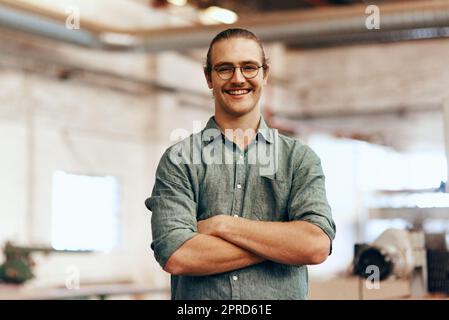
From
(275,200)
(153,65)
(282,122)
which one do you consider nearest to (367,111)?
(282,122)

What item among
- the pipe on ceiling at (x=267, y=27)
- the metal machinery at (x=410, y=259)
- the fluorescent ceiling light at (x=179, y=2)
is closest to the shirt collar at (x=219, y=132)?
the metal machinery at (x=410, y=259)

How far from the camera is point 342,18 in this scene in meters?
6.32

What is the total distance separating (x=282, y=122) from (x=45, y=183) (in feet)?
14.2

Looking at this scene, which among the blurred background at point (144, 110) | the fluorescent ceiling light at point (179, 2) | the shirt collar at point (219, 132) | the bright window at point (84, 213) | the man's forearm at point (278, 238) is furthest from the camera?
the fluorescent ceiling light at point (179, 2)

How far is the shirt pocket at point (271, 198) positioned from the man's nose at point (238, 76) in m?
0.18

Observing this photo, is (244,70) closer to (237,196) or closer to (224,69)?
(224,69)

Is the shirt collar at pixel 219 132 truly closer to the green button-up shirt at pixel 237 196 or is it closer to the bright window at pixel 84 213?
the green button-up shirt at pixel 237 196

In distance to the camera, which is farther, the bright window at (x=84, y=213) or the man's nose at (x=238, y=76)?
the bright window at (x=84, y=213)

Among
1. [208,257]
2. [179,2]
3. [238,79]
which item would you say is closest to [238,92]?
[238,79]

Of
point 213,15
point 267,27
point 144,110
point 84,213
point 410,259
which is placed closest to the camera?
point 410,259

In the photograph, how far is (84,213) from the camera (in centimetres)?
677

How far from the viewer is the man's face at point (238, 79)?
55.6 inches

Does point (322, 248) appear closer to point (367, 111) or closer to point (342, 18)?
point (342, 18)

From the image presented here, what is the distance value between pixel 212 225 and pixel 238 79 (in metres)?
0.26
